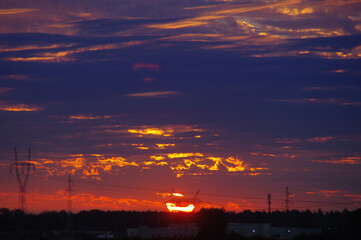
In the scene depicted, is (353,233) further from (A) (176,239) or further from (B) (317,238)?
(A) (176,239)

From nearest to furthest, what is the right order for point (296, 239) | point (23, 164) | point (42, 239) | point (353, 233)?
point (23, 164)
point (296, 239)
point (42, 239)
point (353, 233)

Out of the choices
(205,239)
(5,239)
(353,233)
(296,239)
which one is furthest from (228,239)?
(5,239)

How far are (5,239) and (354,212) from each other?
375 feet

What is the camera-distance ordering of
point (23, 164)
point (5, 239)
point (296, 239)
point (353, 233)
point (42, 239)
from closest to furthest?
point (23, 164)
point (296, 239)
point (42, 239)
point (353, 233)
point (5, 239)

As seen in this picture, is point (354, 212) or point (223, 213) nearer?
point (223, 213)

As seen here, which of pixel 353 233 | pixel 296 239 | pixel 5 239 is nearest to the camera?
pixel 296 239

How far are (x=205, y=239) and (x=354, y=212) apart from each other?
59548 mm

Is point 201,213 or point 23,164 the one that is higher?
point 23,164

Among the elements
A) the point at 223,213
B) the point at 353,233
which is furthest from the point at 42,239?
the point at 353,233

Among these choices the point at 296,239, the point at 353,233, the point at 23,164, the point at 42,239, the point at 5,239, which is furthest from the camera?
the point at 5,239

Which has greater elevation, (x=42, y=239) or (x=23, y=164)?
(x=23, y=164)

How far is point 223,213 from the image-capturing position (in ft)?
490

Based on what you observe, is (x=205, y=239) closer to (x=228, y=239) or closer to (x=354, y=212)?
(x=228, y=239)

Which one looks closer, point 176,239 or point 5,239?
point 176,239
